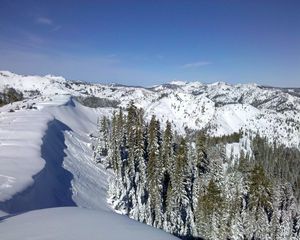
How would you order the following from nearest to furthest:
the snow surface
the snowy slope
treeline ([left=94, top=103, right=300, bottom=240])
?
1. the snow surface
2. the snowy slope
3. treeline ([left=94, top=103, right=300, bottom=240])

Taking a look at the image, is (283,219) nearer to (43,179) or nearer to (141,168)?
(141,168)

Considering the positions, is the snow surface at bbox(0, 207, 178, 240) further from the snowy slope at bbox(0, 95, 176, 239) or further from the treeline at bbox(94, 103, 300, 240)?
the treeline at bbox(94, 103, 300, 240)

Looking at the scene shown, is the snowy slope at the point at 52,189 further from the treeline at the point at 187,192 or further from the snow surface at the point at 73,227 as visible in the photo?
the treeline at the point at 187,192

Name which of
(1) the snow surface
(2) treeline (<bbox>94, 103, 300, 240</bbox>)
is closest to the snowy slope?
(1) the snow surface

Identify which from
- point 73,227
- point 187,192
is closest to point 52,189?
point 187,192


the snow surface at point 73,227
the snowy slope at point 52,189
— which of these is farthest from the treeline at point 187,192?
the snow surface at point 73,227

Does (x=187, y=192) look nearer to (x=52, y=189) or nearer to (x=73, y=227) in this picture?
(x=52, y=189)

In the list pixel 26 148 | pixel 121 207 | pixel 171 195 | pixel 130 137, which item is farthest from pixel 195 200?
pixel 26 148
